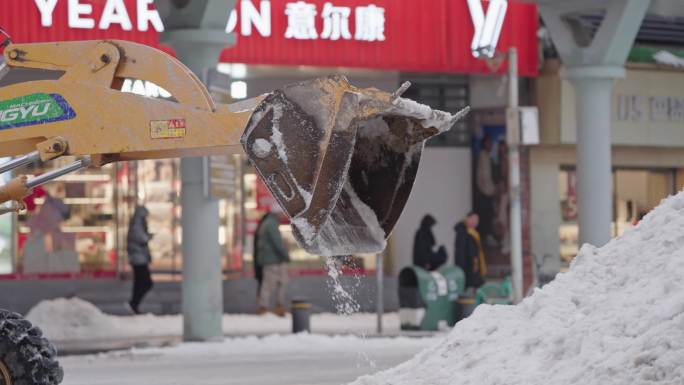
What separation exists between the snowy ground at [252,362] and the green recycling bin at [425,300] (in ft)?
4.87

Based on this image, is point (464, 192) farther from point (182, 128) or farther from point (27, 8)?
point (182, 128)

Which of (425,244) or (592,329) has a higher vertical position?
(425,244)

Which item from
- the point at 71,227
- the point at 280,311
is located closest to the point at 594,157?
the point at 280,311

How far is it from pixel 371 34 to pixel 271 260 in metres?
4.53

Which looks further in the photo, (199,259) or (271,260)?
(271,260)

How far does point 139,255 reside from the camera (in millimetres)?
24766

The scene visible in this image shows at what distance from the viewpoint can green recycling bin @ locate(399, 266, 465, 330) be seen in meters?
22.3

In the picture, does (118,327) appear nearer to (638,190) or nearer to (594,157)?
(594,157)

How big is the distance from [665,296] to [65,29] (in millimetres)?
17088

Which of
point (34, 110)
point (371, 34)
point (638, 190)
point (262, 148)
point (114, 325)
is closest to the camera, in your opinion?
point (262, 148)

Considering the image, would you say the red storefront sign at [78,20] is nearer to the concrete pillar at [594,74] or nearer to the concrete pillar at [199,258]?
the concrete pillar at [199,258]

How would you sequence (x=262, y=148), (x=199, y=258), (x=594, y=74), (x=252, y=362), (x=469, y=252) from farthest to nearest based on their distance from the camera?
(x=469, y=252) → (x=594, y=74) → (x=199, y=258) → (x=252, y=362) → (x=262, y=148)

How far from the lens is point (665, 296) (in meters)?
9.66

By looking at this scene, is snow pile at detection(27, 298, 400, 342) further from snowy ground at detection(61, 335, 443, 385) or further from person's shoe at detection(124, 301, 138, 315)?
snowy ground at detection(61, 335, 443, 385)
